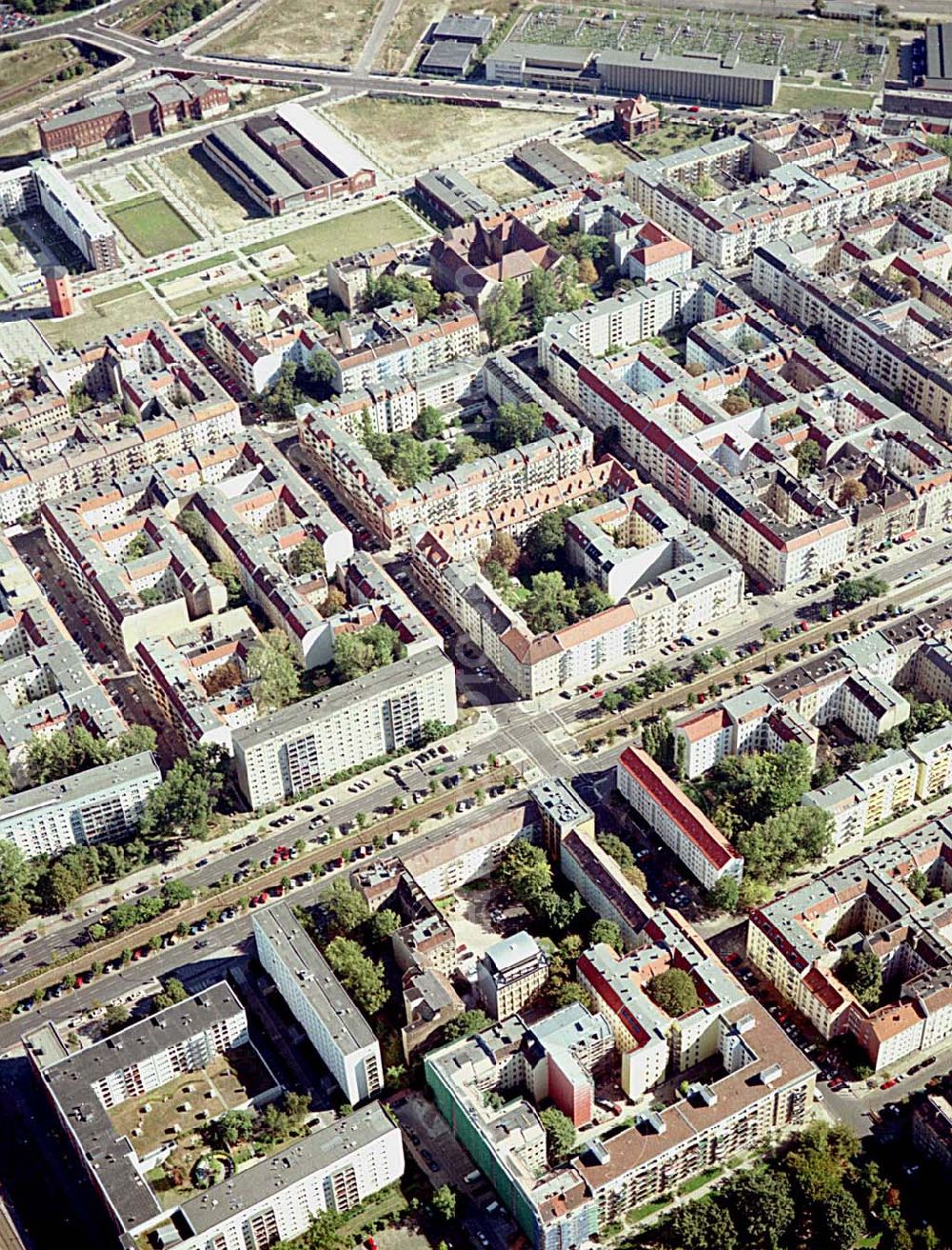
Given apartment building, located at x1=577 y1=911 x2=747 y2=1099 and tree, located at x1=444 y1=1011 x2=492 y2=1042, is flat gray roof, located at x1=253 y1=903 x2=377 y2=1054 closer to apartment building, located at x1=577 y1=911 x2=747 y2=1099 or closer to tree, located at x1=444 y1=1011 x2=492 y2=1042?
tree, located at x1=444 y1=1011 x2=492 y2=1042

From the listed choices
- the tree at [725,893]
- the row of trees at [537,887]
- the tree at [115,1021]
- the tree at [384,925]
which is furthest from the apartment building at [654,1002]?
the tree at [115,1021]

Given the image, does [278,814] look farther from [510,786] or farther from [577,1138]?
[577,1138]

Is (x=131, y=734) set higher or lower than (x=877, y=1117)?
higher

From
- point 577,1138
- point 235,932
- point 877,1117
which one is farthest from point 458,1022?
point 877,1117

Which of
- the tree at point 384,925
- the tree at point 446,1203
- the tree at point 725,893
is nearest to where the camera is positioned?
the tree at point 446,1203

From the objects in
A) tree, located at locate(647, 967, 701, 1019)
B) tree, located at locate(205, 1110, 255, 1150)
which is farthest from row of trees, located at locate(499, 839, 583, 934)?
tree, located at locate(205, 1110, 255, 1150)

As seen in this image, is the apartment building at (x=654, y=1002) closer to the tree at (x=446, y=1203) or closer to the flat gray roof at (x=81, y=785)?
the tree at (x=446, y=1203)

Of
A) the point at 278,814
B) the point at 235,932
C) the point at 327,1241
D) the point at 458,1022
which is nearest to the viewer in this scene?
the point at 327,1241
